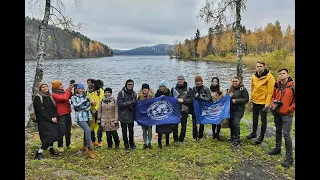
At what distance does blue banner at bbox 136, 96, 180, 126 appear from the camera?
9297 mm

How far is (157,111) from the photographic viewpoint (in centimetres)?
938

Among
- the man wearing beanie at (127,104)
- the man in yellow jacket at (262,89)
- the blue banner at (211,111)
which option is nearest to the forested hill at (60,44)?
the man wearing beanie at (127,104)

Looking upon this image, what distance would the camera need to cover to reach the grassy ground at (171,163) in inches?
285

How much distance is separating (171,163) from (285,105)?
12.2ft

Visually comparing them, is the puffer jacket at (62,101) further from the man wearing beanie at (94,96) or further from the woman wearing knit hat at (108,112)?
the woman wearing knit hat at (108,112)

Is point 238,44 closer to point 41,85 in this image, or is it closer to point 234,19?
point 234,19

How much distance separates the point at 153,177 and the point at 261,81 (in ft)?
15.7

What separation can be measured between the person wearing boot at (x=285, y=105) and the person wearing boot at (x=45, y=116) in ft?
22.1

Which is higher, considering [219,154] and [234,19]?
[234,19]

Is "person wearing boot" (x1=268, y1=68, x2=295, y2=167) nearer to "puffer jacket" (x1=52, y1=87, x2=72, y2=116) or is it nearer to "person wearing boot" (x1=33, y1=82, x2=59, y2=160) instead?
"puffer jacket" (x1=52, y1=87, x2=72, y2=116)
